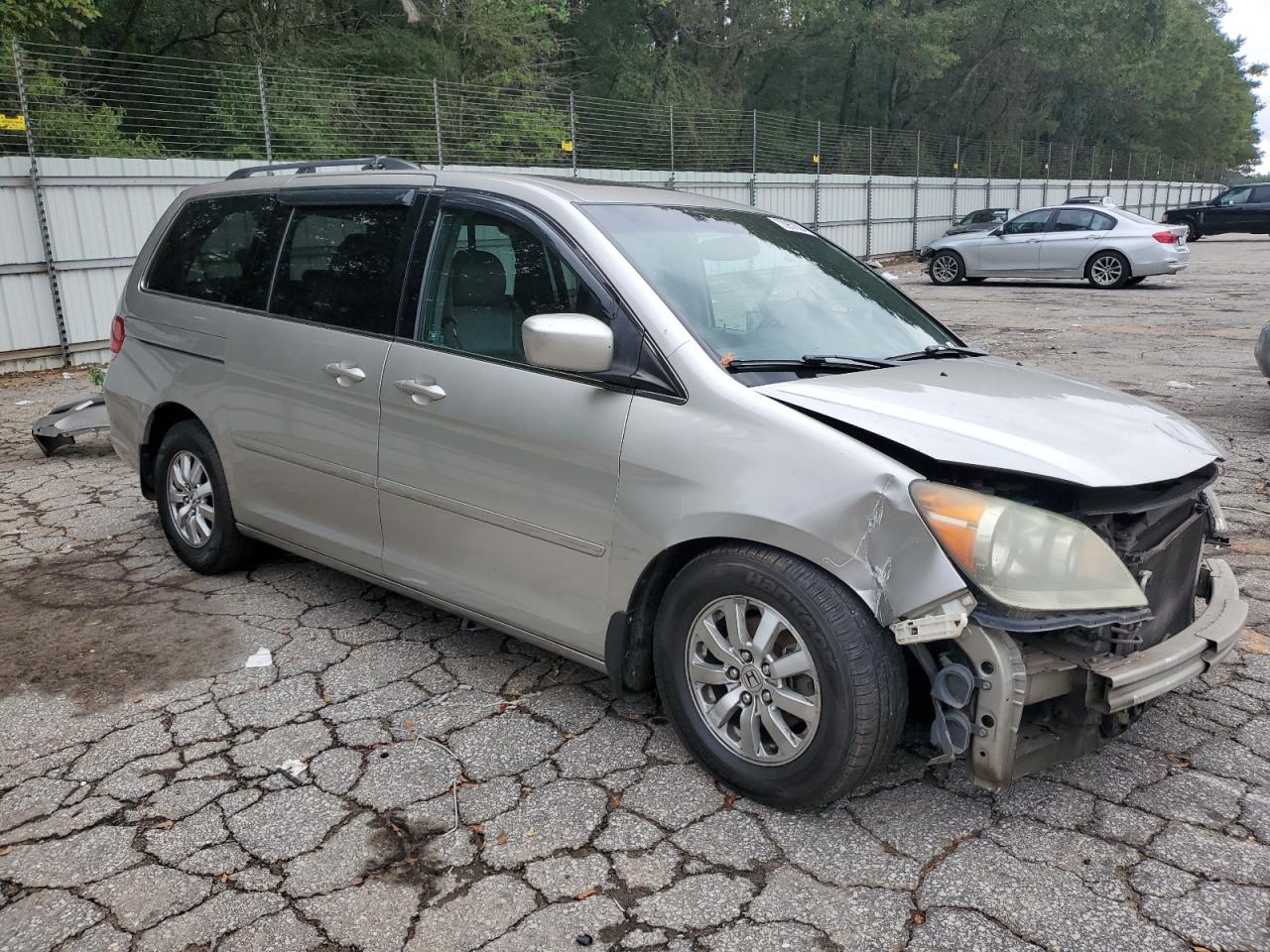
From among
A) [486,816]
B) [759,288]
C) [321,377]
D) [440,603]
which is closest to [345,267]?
[321,377]

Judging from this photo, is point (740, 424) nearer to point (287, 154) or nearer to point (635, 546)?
point (635, 546)

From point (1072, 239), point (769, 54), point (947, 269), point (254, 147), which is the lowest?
point (947, 269)

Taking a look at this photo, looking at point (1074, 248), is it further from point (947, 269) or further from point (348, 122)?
point (348, 122)

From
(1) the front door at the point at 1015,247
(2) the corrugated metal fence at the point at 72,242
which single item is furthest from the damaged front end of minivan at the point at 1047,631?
(1) the front door at the point at 1015,247

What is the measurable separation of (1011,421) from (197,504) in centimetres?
360

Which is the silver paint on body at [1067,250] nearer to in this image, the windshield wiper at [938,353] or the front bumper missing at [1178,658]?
the windshield wiper at [938,353]

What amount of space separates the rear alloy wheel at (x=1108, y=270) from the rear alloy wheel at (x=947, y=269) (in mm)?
2397

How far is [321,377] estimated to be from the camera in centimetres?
399

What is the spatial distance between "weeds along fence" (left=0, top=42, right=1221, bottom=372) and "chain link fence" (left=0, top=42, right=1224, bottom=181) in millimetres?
23

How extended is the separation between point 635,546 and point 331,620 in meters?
1.86

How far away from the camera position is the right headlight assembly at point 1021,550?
260 cm

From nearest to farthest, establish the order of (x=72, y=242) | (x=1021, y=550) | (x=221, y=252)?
(x=1021, y=550) < (x=221, y=252) < (x=72, y=242)

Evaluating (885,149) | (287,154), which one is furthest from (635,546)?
(885,149)

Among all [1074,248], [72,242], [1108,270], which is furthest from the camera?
[1074,248]
